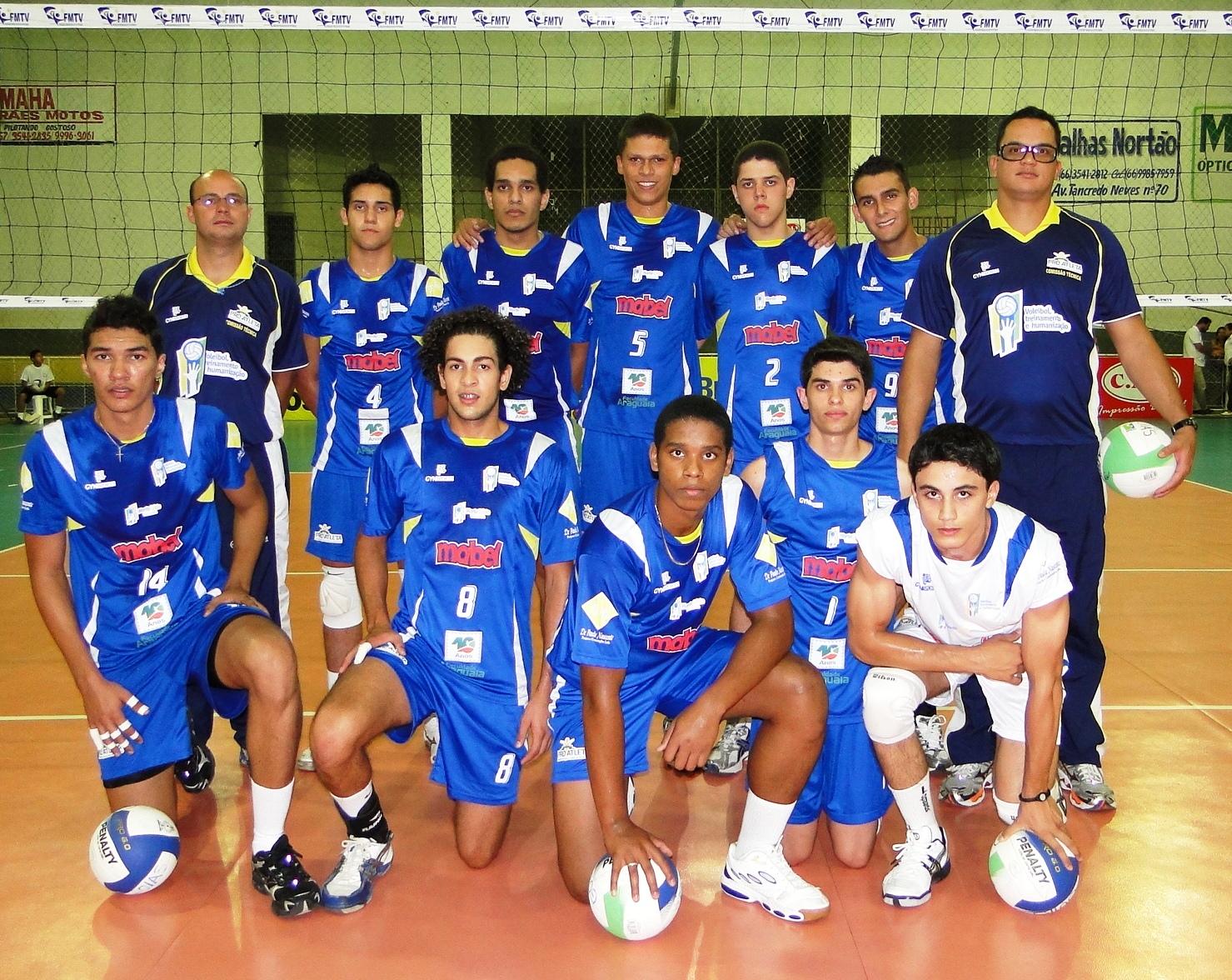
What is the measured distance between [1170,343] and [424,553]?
58.2ft

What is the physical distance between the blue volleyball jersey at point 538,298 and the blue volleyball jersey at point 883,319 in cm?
109

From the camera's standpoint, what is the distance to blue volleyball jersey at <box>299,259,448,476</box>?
4.62 meters

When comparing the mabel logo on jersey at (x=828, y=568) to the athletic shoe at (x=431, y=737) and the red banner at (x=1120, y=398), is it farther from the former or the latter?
the red banner at (x=1120, y=398)

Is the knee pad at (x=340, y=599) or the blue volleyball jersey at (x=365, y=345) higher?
the blue volleyball jersey at (x=365, y=345)

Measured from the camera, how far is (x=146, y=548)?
3.50 meters

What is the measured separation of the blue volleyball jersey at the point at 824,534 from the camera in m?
3.68

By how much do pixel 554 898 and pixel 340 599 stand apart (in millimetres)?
1800

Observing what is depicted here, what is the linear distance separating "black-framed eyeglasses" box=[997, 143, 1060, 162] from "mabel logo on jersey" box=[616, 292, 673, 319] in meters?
1.49

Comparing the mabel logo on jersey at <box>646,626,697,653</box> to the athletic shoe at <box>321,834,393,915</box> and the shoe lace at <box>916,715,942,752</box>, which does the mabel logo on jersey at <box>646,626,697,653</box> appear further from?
the shoe lace at <box>916,715,942,752</box>

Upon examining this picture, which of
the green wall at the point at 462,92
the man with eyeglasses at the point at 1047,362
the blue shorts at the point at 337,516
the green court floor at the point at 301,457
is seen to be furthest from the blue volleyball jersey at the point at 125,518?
the green wall at the point at 462,92

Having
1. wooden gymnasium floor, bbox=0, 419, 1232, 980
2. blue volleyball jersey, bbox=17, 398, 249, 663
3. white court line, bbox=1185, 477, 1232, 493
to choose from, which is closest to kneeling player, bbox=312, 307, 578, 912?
wooden gymnasium floor, bbox=0, 419, 1232, 980

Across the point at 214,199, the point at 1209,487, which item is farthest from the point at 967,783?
the point at 1209,487

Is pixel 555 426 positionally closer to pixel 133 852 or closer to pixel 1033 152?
pixel 1033 152

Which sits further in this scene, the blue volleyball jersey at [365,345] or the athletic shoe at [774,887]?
the blue volleyball jersey at [365,345]
